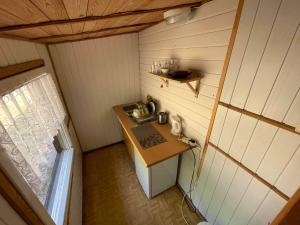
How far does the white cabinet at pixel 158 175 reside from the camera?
1673mm

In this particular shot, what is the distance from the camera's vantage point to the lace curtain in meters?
0.73

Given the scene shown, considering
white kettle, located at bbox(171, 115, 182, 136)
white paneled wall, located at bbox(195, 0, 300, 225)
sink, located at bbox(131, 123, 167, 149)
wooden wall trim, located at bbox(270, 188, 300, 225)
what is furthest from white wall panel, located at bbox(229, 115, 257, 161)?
sink, located at bbox(131, 123, 167, 149)

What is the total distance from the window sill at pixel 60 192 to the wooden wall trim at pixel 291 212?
4.50ft

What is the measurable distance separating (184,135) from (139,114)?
0.82 metres

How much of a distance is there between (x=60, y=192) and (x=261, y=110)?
1.73m

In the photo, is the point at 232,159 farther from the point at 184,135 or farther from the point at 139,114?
the point at 139,114

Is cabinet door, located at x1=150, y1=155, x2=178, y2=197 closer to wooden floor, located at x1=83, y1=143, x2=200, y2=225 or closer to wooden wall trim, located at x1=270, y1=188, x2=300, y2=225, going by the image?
wooden floor, located at x1=83, y1=143, x2=200, y2=225

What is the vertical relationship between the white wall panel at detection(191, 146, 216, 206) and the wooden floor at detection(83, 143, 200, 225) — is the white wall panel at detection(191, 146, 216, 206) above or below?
above

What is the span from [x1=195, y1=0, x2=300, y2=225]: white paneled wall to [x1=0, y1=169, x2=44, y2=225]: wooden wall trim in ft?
4.38

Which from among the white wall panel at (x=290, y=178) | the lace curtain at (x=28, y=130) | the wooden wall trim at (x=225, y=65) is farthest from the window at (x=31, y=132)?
the white wall panel at (x=290, y=178)

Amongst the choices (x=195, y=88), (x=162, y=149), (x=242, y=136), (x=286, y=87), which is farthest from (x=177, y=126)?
(x=286, y=87)

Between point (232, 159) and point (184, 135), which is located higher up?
point (232, 159)

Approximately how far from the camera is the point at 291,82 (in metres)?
0.71

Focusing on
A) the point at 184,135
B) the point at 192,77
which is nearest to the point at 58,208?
the point at 184,135
